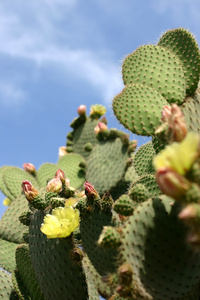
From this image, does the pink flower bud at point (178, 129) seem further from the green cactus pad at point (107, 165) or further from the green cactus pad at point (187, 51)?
the green cactus pad at point (107, 165)

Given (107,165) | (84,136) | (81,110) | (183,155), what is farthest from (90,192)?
(81,110)

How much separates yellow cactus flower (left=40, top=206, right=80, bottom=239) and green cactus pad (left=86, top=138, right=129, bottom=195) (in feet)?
5.39

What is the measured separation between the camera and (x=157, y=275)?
130 cm

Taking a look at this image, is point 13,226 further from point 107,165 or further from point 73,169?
point 73,169

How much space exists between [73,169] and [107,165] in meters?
0.51

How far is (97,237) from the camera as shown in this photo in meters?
1.83

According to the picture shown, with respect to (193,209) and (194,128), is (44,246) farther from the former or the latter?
(193,209)

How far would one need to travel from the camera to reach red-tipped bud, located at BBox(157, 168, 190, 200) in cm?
85

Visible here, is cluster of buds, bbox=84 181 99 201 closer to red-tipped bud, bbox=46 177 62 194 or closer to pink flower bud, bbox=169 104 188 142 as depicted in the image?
red-tipped bud, bbox=46 177 62 194

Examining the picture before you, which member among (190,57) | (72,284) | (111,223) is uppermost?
(190,57)

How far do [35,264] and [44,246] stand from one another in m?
0.13

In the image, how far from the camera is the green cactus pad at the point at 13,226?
8.91ft

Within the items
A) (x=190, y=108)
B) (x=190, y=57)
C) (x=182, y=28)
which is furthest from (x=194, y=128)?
(x=182, y=28)

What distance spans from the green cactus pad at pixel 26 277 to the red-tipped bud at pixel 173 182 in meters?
1.52
